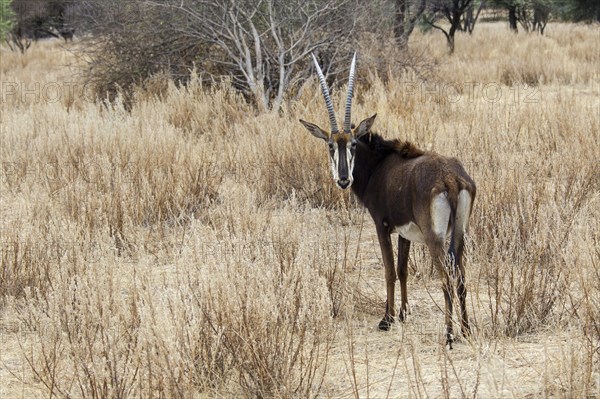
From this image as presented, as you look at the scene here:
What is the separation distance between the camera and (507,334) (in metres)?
4.41

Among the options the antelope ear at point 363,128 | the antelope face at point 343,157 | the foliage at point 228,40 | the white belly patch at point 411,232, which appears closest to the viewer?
the white belly patch at point 411,232

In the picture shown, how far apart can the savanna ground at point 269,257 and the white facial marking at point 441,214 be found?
13.4 inches

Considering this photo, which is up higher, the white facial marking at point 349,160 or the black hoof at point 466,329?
the white facial marking at point 349,160

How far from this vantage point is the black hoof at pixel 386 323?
187 inches

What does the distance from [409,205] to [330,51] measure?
8456 mm

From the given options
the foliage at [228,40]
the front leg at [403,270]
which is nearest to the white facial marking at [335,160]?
the front leg at [403,270]

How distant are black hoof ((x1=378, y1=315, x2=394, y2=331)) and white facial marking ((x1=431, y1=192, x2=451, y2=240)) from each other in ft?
2.64

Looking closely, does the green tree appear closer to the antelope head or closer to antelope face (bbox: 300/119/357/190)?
the antelope head

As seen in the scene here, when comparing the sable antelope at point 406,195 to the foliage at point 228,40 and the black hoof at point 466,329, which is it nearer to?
the black hoof at point 466,329

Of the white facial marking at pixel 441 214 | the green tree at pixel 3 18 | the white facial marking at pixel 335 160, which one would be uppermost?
the green tree at pixel 3 18

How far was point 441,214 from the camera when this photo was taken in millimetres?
4145


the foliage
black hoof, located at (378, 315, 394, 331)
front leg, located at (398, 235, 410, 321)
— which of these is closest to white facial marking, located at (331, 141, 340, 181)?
front leg, located at (398, 235, 410, 321)

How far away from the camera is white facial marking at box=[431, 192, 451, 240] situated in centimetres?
414

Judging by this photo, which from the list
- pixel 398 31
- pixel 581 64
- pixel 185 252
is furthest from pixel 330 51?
pixel 185 252
